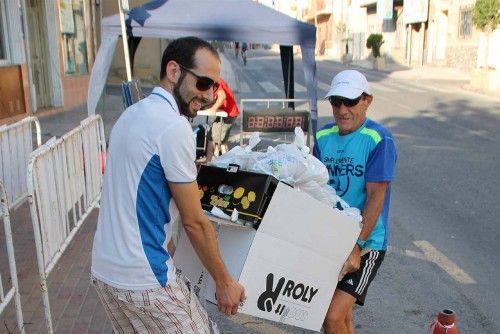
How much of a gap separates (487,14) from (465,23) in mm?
13430

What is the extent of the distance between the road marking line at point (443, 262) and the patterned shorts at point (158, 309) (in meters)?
3.12

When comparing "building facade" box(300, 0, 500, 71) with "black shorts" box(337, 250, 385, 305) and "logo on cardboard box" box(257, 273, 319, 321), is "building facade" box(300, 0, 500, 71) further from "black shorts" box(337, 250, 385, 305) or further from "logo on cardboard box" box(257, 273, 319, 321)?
"logo on cardboard box" box(257, 273, 319, 321)

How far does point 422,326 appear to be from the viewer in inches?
144

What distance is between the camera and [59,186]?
3.81m

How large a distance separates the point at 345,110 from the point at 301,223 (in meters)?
0.78

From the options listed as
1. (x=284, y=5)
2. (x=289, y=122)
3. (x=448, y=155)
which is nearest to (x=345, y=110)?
(x=289, y=122)

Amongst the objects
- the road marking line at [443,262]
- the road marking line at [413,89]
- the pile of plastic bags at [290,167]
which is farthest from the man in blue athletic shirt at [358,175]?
the road marking line at [413,89]

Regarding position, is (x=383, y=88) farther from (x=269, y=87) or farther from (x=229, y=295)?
(x=229, y=295)

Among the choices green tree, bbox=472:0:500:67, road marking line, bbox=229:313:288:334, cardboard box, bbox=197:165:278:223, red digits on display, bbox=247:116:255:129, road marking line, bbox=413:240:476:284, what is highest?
green tree, bbox=472:0:500:67

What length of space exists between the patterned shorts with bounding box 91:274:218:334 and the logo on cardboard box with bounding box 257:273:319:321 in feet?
1.02

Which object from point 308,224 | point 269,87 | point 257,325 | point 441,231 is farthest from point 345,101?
point 269,87

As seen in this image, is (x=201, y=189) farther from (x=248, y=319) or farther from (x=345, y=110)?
(x=248, y=319)

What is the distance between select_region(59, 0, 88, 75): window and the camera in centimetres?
1441

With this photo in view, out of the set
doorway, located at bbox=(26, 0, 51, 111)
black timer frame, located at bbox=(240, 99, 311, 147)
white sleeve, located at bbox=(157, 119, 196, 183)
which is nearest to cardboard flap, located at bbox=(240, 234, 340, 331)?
white sleeve, located at bbox=(157, 119, 196, 183)
